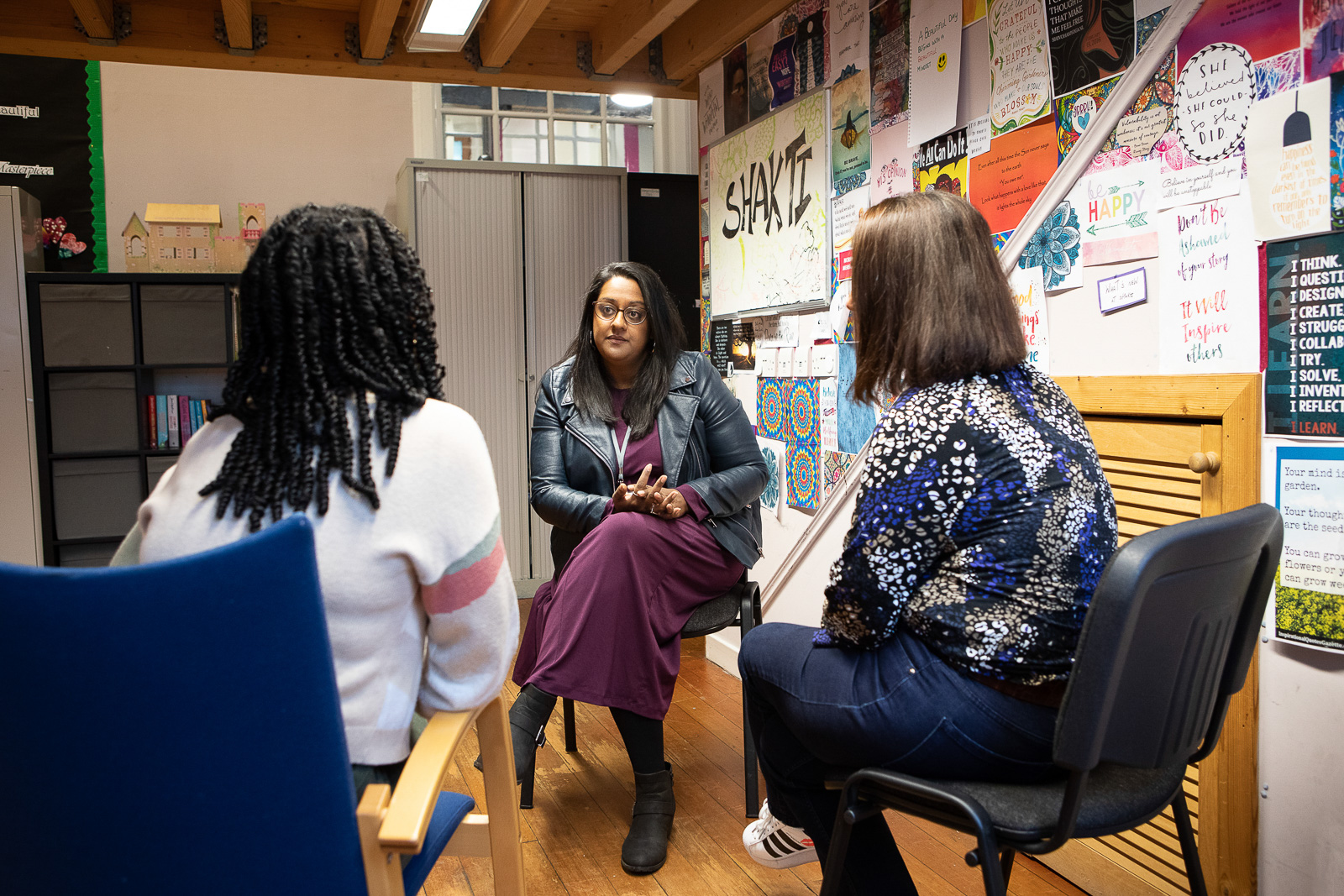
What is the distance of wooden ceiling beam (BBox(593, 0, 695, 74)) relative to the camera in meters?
3.26

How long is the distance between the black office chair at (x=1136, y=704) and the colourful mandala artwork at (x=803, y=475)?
73.3 inches

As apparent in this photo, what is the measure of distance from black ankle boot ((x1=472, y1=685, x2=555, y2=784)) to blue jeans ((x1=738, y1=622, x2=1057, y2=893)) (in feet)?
2.92

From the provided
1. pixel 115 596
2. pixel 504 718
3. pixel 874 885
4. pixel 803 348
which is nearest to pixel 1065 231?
pixel 803 348

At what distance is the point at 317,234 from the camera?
42.4 inches

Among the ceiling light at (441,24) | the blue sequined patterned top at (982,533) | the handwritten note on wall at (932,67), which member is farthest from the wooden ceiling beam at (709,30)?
the blue sequined patterned top at (982,533)

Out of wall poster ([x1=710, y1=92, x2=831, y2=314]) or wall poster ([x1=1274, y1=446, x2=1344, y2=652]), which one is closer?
wall poster ([x1=1274, y1=446, x2=1344, y2=652])

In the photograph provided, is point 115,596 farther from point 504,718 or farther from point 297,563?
point 504,718

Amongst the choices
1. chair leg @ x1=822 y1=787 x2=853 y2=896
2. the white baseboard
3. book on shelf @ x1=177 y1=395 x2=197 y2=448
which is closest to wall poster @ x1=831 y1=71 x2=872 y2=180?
the white baseboard

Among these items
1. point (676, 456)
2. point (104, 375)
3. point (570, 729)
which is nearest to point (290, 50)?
point (104, 375)

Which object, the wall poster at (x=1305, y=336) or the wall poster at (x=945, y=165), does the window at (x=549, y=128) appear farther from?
the wall poster at (x=1305, y=336)

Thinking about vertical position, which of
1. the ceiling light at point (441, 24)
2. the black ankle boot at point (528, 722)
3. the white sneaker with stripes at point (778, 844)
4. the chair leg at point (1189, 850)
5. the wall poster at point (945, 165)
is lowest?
the white sneaker with stripes at point (778, 844)

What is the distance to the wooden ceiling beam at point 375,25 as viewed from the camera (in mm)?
3242

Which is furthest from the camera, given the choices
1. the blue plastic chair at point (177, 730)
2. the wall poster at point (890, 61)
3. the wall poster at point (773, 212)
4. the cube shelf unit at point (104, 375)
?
the cube shelf unit at point (104, 375)

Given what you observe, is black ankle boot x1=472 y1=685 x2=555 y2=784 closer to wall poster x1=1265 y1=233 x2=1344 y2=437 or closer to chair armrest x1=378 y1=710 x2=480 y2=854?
chair armrest x1=378 y1=710 x2=480 y2=854
